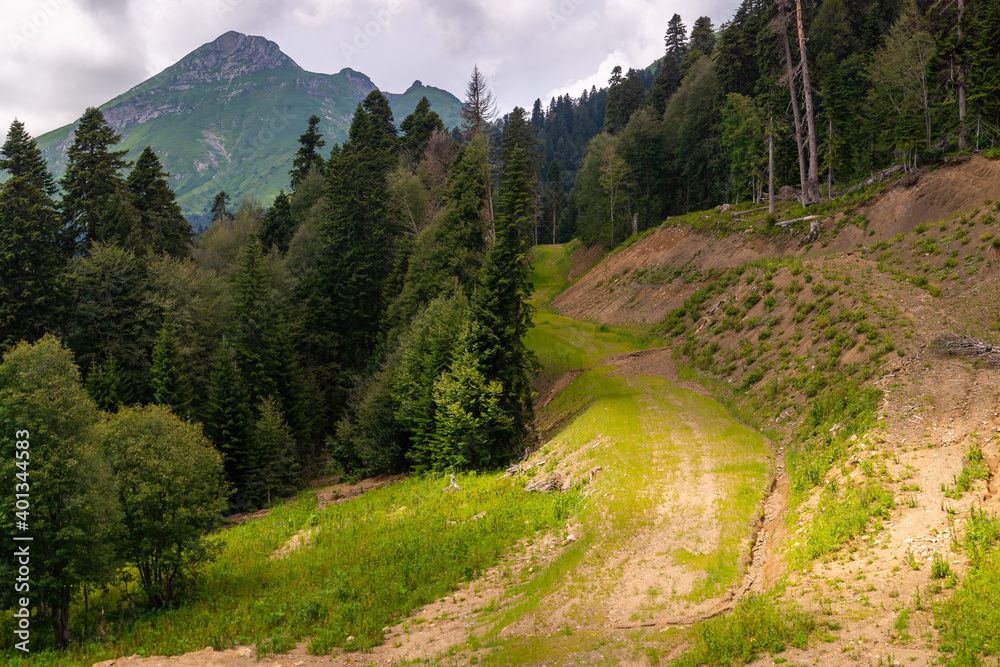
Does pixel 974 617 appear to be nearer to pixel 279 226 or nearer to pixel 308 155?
pixel 279 226

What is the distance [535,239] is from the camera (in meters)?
104

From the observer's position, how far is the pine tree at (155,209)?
180ft

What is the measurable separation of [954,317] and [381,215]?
48204 mm

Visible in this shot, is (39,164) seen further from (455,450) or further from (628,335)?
(628,335)

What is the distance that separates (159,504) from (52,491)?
2.91 meters

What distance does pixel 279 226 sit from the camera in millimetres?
71312

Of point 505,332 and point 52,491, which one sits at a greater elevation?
point 505,332

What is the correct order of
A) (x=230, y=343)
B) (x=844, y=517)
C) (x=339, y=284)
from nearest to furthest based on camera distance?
(x=844, y=517) < (x=230, y=343) < (x=339, y=284)

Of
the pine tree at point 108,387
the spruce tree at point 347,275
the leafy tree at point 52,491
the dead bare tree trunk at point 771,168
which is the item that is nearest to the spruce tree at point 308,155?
the spruce tree at point 347,275

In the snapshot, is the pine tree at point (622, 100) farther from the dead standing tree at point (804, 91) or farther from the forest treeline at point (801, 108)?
the dead standing tree at point (804, 91)

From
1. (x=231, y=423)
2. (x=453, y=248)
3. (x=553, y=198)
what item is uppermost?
(x=553, y=198)

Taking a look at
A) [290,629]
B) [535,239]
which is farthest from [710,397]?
[535,239]

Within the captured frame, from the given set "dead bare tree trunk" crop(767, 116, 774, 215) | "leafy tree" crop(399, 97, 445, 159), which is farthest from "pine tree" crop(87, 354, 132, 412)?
"dead bare tree trunk" crop(767, 116, 774, 215)

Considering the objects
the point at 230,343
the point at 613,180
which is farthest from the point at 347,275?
the point at 613,180
